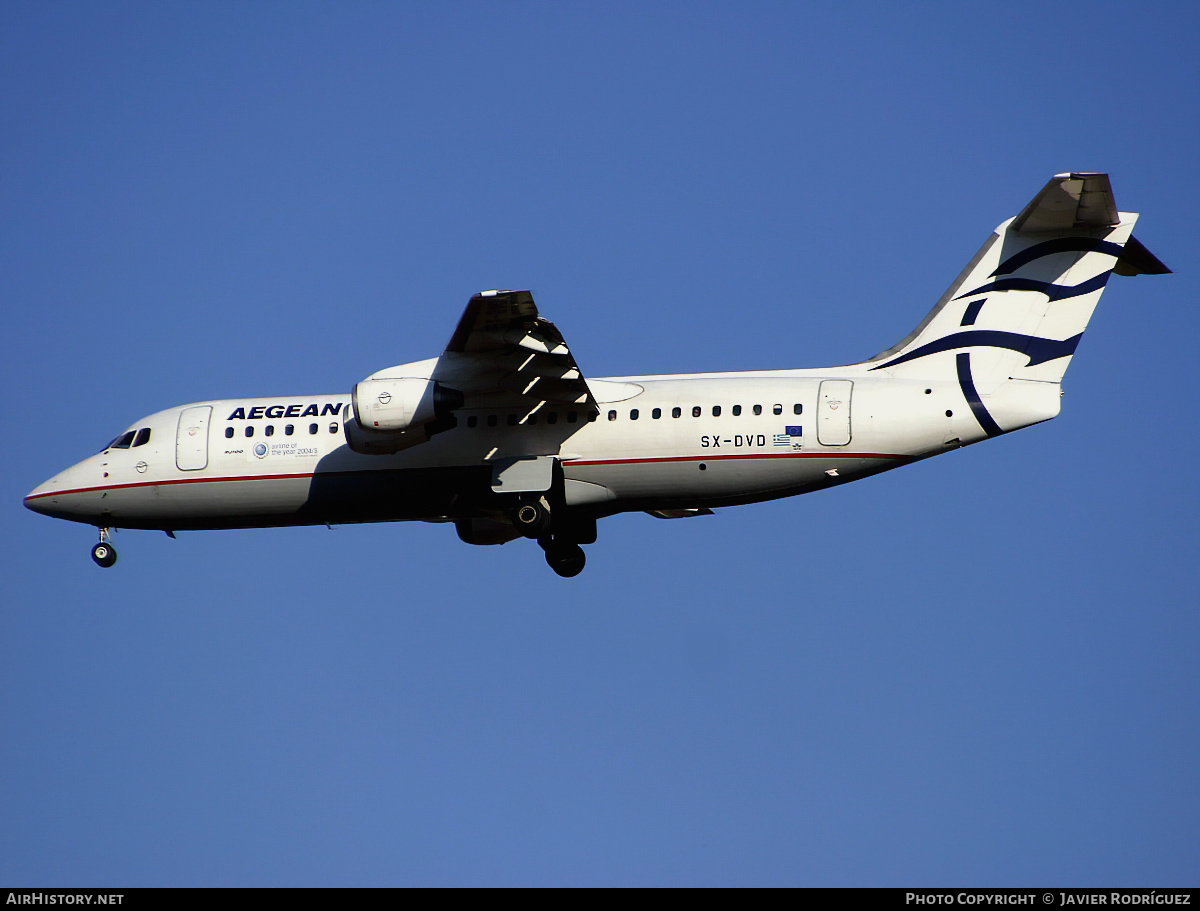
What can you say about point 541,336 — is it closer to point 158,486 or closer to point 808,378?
point 808,378

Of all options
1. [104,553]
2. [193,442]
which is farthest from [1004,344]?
[104,553]

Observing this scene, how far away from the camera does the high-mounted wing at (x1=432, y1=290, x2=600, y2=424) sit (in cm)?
1786

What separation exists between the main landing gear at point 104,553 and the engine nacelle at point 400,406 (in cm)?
523

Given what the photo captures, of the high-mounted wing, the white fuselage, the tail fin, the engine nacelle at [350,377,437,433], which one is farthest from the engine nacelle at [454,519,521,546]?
the tail fin

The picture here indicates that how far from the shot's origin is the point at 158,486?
21250 mm

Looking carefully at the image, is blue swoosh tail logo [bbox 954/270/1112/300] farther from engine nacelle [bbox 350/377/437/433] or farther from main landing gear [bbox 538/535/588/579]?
engine nacelle [bbox 350/377/437/433]

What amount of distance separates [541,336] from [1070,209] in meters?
6.92

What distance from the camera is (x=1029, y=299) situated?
1955cm

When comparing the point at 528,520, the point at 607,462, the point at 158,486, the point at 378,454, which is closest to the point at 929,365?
the point at 607,462

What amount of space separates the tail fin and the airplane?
0.08 feet

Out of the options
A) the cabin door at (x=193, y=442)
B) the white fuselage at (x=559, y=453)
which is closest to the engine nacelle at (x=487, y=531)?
the white fuselage at (x=559, y=453)
